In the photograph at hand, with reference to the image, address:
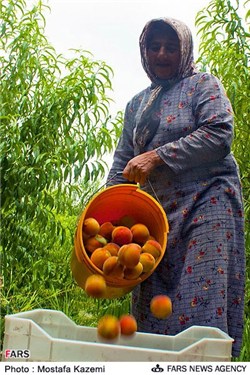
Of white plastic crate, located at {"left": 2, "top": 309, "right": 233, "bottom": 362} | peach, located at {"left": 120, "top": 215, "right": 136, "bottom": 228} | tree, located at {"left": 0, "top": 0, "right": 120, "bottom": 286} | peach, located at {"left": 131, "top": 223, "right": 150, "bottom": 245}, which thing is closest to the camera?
white plastic crate, located at {"left": 2, "top": 309, "right": 233, "bottom": 362}

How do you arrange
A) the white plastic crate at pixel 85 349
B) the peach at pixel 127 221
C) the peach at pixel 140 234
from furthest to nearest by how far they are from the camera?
the peach at pixel 127 221 < the peach at pixel 140 234 < the white plastic crate at pixel 85 349

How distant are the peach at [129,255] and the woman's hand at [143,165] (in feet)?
0.98

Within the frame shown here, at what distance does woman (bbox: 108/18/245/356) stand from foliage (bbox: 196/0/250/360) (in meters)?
0.78

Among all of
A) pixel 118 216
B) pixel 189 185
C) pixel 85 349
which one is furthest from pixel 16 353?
pixel 189 185

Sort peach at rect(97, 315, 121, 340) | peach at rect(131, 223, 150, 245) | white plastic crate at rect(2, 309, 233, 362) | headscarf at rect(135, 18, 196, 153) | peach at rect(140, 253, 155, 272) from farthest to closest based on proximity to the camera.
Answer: headscarf at rect(135, 18, 196, 153), peach at rect(131, 223, 150, 245), peach at rect(140, 253, 155, 272), peach at rect(97, 315, 121, 340), white plastic crate at rect(2, 309, 233, 362)

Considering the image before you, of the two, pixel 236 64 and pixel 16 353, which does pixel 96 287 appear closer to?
pixel 16 353

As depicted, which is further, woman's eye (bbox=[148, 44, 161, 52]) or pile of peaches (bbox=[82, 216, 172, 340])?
woman's eye (bbox=[148, 44, 161, 52])

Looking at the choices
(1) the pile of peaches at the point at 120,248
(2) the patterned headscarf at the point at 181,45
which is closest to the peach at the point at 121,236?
(1) the pile of peaches at the point at 120,248

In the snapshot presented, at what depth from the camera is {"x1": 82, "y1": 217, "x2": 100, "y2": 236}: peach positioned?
150 cm

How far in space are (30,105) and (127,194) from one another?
98 centimetres

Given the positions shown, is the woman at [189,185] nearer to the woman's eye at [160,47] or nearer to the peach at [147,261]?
the woman's eye at [160,47]

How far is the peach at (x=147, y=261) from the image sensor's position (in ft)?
4.69

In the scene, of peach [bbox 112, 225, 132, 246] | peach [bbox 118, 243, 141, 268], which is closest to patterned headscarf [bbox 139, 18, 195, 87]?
peach [bbox 112, 225, 132, 246]

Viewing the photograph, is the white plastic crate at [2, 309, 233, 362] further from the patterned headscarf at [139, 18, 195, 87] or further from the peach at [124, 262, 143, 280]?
the patterned headscarf at [139, 18, 195, 87]
